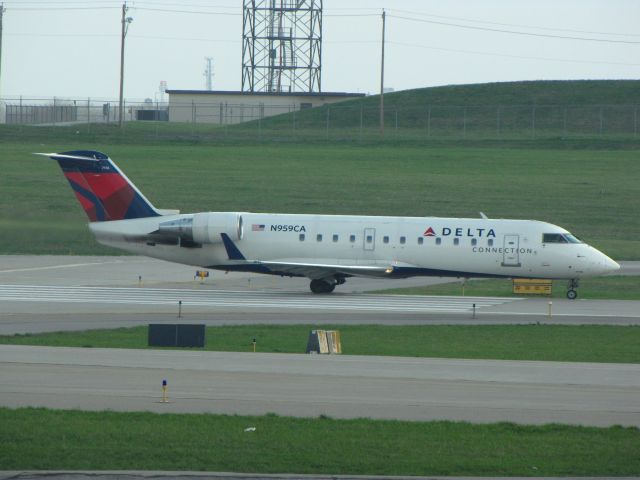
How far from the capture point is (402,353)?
90.9 ft

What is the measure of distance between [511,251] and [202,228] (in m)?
11.6

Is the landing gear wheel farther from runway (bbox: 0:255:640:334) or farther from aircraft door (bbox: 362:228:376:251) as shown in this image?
aircraft door (bbox: 362:228:376:251)

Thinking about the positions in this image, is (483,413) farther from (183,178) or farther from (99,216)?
(183,178)

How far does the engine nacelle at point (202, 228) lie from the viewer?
41094 millimetres

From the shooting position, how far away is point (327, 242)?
136 ft

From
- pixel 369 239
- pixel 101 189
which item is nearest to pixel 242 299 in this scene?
pixel 369 239

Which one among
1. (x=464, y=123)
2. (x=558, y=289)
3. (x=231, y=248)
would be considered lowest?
(x=558, y=289)

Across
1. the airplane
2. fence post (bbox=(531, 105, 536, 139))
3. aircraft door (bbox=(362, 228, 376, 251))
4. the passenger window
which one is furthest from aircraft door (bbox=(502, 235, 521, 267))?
fence post (bbox=(531, 105, 536, 139))

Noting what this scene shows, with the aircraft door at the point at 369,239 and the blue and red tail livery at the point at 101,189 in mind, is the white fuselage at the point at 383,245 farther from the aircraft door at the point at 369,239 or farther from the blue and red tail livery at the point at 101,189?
the blue and red tail livery at the point at 101,189

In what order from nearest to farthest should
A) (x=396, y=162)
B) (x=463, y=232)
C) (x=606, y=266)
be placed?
(x=606, y=266)
(x=463, y=232)
(x=396, y=162)

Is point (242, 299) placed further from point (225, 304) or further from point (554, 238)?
point (554, 238)

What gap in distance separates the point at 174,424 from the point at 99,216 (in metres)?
24.0

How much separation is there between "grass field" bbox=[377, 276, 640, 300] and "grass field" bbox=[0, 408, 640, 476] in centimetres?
2350

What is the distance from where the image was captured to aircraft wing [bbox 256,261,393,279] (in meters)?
40.4
